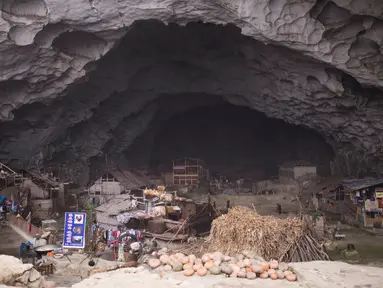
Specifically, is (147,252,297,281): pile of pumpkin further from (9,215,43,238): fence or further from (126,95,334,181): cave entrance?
(126,95,334,181): cave entrance

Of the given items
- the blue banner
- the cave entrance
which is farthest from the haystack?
the cave entrance

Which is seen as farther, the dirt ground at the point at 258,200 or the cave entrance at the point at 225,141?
the cave entrance at the point at 225,141

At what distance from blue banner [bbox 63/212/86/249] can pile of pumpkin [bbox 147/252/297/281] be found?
5913 mm

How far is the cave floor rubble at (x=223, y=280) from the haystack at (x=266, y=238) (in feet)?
8.00

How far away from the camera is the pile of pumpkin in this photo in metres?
8.59

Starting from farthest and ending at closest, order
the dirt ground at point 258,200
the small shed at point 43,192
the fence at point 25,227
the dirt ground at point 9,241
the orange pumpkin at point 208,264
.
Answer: the dirt ground at point 258,200 < the small shed at point 43,192 < the fence at point 25,227 < the dirt ground at point 9,241 < the orange pumpkin at point 208,264

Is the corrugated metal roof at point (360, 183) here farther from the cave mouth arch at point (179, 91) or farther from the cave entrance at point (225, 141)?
the cave entrance at point (225, 141)

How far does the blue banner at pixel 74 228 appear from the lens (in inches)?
559

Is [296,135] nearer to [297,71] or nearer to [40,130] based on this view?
[297,71]

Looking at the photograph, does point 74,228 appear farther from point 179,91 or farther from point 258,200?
point 179,91

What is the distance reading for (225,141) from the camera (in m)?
40.8

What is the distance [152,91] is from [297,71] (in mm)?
11831

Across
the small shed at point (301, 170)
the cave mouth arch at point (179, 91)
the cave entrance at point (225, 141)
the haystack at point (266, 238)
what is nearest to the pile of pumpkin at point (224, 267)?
the haystack at point (266, 238)

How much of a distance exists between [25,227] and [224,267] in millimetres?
10711
